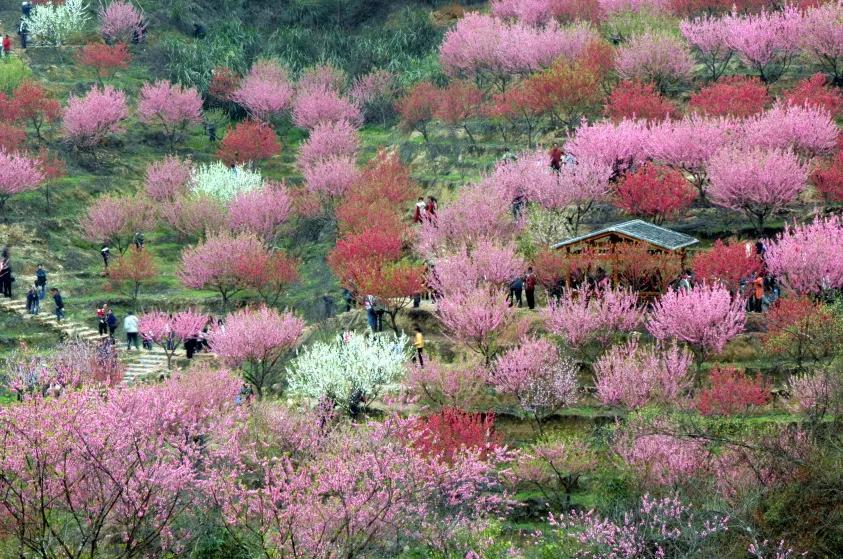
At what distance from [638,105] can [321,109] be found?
22435mm

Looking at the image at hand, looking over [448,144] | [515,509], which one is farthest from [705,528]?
[448,144]

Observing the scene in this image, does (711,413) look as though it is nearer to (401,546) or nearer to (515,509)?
(515,509)

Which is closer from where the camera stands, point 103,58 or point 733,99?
point 733,99

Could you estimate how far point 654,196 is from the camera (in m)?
63.5

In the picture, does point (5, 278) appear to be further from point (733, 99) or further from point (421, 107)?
point (733, 99)

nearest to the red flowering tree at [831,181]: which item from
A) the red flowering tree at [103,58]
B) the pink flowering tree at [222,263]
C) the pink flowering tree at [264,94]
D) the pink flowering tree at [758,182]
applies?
the pink flowering tree at [758,182]

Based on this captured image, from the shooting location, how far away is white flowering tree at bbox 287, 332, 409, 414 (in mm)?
52312

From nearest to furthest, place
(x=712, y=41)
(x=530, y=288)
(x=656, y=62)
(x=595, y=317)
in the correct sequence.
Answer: (x=595, y=317) < (x=530, y=288) < (x=656, y=62) < (x=712, y=41)

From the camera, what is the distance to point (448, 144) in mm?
82312

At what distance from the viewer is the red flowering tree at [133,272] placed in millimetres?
70000

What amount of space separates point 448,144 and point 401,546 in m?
45.8

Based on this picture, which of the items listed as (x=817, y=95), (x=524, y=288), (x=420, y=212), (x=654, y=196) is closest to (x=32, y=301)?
(x=420, y=212)

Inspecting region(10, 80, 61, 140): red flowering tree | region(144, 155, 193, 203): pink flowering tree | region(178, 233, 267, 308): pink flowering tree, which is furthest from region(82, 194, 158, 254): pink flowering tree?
region(10, 80, 61, 140): red flowering tree

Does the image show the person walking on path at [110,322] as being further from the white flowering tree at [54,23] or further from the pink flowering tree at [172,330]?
the white flowering tree at [54,23]
